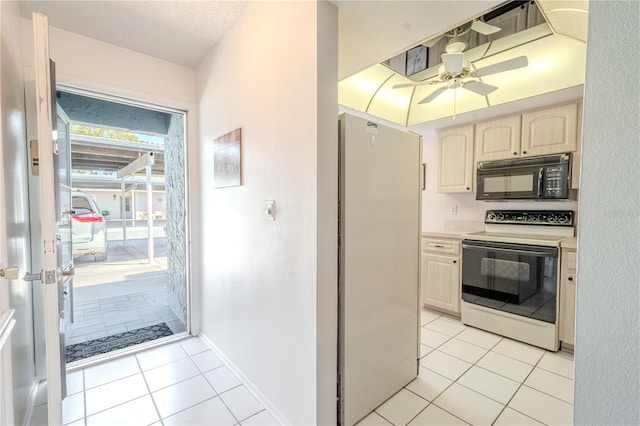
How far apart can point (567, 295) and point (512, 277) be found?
0.41 meters

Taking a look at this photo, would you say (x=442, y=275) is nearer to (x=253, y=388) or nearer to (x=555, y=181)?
(x=555, y=181)

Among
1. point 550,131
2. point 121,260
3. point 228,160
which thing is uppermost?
point 550,131

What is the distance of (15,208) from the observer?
1518 mm

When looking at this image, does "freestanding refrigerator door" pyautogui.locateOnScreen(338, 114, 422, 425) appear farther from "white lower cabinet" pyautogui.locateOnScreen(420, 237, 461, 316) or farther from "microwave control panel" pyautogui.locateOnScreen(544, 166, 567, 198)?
"microwave control panel" pyautogui.locateOnScreen(544, 166, 567, 198)

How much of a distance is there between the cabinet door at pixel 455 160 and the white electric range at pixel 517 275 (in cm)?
52

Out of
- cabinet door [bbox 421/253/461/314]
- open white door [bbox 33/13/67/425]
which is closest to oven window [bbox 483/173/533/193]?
cabinet door [bbox 421/253/461/314]

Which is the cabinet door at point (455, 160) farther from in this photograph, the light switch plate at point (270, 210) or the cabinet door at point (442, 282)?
Answer: the light switch plate at point (270, 210)

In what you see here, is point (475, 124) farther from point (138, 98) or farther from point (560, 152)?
point (138, 98)

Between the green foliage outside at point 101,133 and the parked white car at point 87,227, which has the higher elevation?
the green foliage outside at point 101,133

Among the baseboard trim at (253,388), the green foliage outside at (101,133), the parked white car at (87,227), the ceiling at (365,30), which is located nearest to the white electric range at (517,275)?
the ceiling at (365,30)

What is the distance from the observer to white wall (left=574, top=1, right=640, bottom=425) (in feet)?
1.78

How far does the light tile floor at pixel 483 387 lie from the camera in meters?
1.73

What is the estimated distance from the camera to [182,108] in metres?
2.69

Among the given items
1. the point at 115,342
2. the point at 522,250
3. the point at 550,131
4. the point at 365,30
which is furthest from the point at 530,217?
the point at 115,342
